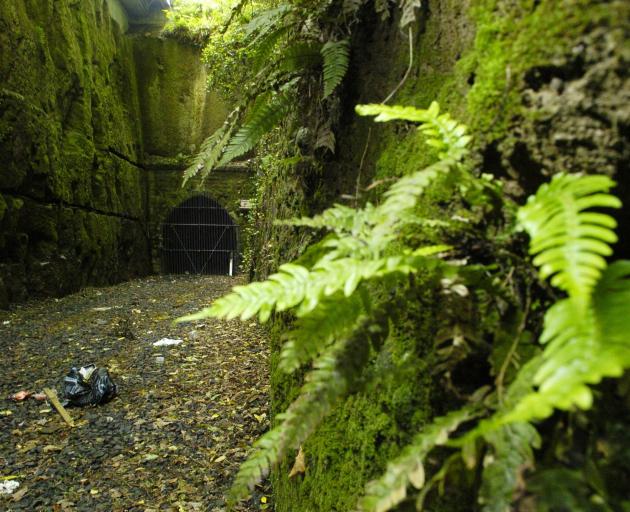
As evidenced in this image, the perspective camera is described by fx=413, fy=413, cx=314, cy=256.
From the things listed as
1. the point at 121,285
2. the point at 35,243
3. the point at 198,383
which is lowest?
the point at 121,285

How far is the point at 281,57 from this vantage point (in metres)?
2.11

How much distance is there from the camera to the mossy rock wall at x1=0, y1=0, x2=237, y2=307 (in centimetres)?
652

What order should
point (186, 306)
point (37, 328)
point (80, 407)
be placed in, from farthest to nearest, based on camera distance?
point (186, 306) < point (37, 328) < point (80, 407)

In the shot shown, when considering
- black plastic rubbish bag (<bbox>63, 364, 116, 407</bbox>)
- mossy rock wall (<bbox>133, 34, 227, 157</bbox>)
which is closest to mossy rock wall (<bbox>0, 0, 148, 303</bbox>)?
mossy rock wall (<bbox>133, 34, 227, 157</bbox>)

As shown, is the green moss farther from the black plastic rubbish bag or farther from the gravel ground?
the black plastic rubbish bag

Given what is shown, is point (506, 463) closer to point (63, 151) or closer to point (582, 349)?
point (582, 349)

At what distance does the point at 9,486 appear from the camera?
2.50 meters

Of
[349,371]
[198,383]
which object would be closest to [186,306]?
[198,383]

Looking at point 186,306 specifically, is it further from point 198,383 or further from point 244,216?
point 244,216

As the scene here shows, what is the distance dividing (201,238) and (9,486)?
1086 centimetres

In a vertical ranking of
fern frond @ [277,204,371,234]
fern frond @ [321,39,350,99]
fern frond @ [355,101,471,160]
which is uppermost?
fern frond @ [321,39,350,99]

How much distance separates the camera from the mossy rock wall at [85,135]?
652 centimetres

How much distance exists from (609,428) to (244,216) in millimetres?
12282

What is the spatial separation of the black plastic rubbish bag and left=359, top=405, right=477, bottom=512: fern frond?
3.34 meters
